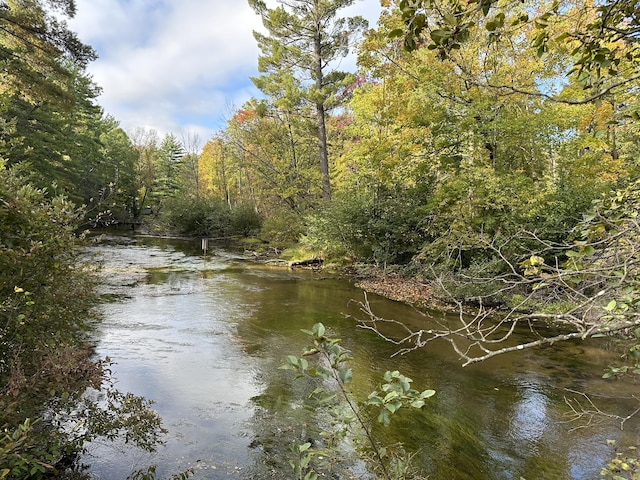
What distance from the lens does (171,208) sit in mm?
31641

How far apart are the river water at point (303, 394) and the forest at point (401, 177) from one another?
0.57 meters

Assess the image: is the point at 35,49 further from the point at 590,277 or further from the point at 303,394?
the point at 590,277

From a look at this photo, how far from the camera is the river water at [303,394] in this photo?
12.3 ft

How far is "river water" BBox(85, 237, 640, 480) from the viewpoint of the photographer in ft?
12.3

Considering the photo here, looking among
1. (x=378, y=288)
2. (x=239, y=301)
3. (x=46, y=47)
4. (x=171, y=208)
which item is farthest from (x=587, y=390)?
(x=171, y=208)

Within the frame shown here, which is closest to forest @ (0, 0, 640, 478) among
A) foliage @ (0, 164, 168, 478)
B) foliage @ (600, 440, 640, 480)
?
foliage @ (0, 164, 168, 478)

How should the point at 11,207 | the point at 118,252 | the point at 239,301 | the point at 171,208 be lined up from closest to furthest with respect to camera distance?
the point at 11,207
the point at 239,301
the point at 118,252
the point at 171,208

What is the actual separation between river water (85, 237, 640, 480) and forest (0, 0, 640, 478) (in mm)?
568

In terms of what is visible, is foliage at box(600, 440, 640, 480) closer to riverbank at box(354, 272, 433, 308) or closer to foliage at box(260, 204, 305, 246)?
riverbank at box(354, 272, 433, 308)

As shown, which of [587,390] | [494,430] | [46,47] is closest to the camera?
[494,430]

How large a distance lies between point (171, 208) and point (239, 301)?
2389 centimetres

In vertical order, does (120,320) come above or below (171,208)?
below

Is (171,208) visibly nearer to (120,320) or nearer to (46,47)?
(46,47)

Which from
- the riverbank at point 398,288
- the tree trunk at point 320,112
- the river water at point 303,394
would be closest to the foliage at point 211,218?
the tree trunk at point 320,112
